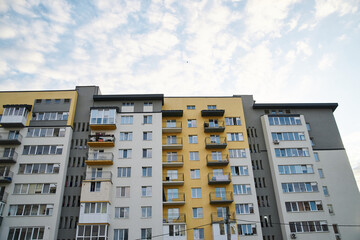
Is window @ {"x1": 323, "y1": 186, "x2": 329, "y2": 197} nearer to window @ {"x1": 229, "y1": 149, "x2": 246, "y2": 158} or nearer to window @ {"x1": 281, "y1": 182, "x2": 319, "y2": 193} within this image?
window @ {"x1": 281, "y1": 182, "x2": 319, "y2": 193}

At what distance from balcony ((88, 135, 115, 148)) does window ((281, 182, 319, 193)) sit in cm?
2642

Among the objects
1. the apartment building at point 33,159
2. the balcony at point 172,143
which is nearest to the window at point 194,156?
the balcony at point 172,143

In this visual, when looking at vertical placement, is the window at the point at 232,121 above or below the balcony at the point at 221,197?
above

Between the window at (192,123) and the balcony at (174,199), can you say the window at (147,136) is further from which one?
the balcony at (174,199)

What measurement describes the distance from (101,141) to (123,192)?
324 inches

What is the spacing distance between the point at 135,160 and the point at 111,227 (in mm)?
9439

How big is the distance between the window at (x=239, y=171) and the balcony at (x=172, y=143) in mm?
8868

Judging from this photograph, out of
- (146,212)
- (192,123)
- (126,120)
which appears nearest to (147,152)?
(126,120)

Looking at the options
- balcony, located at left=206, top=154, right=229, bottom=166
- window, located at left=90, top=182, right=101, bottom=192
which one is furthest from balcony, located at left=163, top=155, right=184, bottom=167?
window, located at left=90, top=182, right=101, bottom=192

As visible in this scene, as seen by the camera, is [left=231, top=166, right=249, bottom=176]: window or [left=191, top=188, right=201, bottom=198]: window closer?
[left=191, top=188, right=201, bottom=198]: window

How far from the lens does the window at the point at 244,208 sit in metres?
35.8

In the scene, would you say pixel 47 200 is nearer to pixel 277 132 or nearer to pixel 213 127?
pixel 213 127

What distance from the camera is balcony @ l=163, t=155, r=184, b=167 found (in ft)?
123

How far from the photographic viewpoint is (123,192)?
35.0 meters
